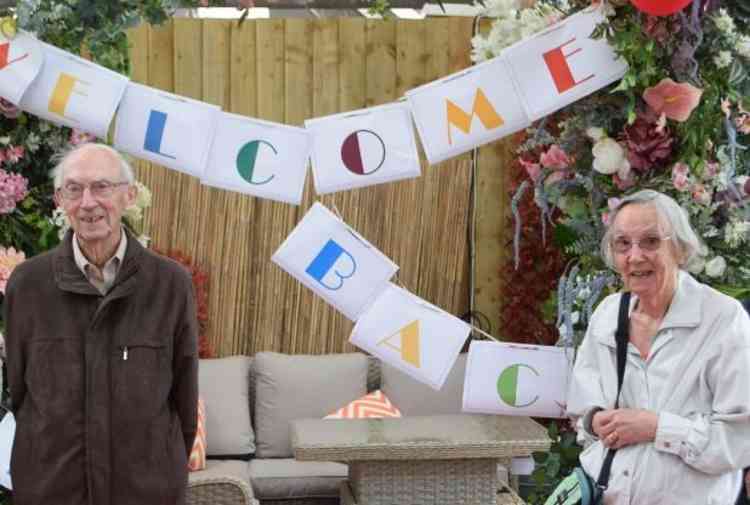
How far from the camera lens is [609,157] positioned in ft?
11.9

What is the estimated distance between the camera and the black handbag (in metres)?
2.92

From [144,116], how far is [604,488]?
1.71 m

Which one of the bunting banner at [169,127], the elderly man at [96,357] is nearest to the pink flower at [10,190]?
the bunting banner at [169,127]

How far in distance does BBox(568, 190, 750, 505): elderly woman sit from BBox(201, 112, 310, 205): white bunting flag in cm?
106

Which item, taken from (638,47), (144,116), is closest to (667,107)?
(638,47)

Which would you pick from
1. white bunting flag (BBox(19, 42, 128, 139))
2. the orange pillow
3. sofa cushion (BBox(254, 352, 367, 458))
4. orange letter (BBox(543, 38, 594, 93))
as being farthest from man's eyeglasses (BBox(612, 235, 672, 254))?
sofa cushion (BBox(254, 352, 367, 458))

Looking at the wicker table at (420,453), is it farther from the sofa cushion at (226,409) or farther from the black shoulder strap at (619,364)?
the black shoulder strap at (619,364)

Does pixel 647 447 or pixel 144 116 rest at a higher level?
pixel 144 116

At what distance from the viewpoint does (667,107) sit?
353 centimetres

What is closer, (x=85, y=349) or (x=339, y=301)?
(x=85, y=349)

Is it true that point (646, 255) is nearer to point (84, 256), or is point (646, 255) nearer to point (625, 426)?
point (625, 426)

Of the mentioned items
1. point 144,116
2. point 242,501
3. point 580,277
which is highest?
point 144,116

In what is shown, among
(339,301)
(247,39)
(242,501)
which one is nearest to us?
(339,301)

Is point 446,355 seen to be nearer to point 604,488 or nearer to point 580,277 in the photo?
point 580,277
